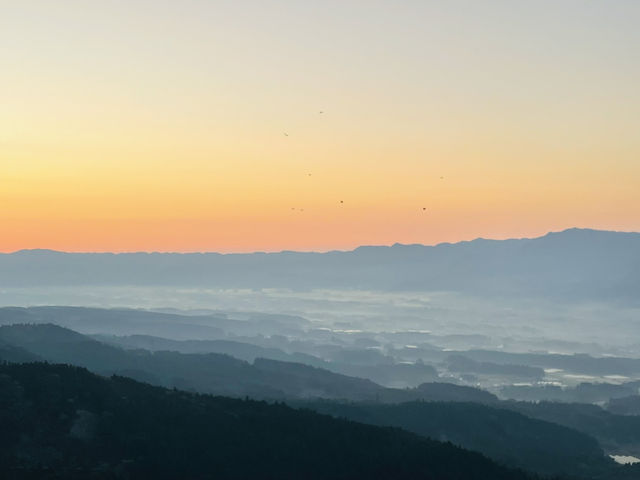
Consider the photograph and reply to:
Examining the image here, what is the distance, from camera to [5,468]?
191250mm

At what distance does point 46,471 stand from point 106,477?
11.1 m

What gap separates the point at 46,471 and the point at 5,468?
24.4 feet

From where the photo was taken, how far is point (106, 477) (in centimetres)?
19475

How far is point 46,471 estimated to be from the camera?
192 meters

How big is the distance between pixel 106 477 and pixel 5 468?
18.5 meters
